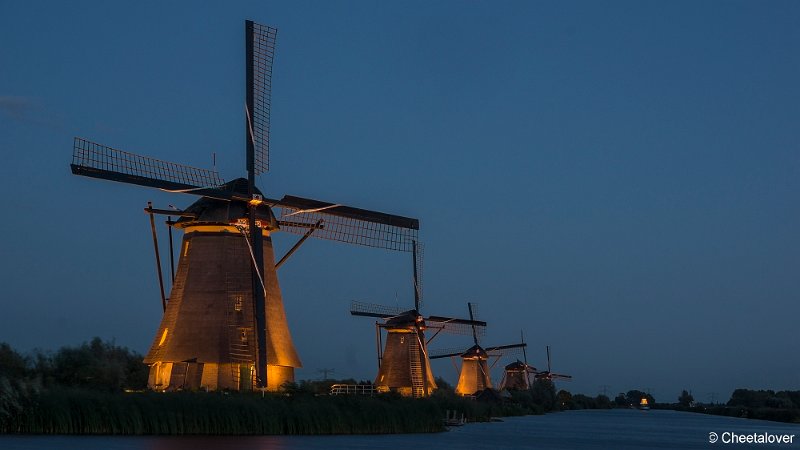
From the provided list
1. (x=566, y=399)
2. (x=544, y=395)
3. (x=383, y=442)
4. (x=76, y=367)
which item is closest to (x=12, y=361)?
(x=76, y=367)

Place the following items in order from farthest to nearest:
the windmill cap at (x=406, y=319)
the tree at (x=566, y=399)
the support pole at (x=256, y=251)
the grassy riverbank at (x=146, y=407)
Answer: the tree at (x=566, y=399) < the windmill cap at (x=406, y=319) < the support pole at (x=256, y=251) < the grassy riverbank at (x=146, y=407)

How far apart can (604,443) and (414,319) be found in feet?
66.8

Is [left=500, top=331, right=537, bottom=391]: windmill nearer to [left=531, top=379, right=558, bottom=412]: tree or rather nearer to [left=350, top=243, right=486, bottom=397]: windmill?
[left=531, top=379, right=558, bottom=412]: tree

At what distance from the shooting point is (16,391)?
24.6 meters

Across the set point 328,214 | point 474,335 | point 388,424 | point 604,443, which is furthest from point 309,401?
point 474,335

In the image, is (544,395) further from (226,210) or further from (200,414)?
(200,414)

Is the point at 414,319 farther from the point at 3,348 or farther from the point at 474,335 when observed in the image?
the point at 3,348

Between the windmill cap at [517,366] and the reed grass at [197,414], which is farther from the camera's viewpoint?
the windmill cap at [517,366]

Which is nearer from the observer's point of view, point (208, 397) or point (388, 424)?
point (208, 397)

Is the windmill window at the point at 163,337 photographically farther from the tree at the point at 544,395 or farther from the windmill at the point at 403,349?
the tree at the point at 544,395

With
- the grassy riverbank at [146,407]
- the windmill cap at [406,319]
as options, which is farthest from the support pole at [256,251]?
the windmill cap at [406,319]

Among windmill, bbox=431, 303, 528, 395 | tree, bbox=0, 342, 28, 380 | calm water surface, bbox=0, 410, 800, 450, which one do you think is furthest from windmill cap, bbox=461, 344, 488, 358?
tree, bbox=0, 342, 28, 380

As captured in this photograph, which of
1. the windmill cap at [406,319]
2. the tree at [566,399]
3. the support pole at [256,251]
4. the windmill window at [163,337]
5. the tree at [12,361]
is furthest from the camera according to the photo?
the tree at [566,399]

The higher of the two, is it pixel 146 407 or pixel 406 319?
pixel 406 319
